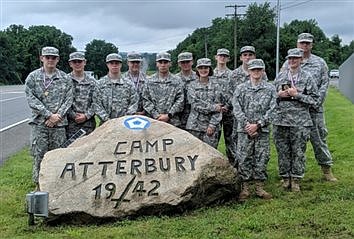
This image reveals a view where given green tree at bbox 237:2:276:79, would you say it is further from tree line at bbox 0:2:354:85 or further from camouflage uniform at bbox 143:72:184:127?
camouflage uniform at bbox 143:72:184:127

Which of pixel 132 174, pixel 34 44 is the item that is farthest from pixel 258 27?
pixel 132 174

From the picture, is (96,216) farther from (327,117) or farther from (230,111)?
(327,117)

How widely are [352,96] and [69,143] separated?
1864 centimetres

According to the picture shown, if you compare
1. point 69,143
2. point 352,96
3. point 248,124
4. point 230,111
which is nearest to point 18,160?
point 69,143

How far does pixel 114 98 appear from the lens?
26.8 feet

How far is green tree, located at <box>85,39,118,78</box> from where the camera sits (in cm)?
6938

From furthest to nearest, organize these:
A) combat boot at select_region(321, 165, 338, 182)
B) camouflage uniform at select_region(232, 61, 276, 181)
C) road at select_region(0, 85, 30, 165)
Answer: road at select_region(0, 85, 30, 165) < combat boot at select_region(321, 165, 338, 182) < camouflage uniform at select_region(232, 61, 276, 181)

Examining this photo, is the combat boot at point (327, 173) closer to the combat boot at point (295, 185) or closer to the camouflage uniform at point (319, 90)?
the camouflage uniform at point (319, 90)

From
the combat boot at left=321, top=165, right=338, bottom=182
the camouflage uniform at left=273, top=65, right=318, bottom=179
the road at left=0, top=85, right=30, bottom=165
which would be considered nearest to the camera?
the camouflage uniform at left=273, top=65, right=318, bottom=179

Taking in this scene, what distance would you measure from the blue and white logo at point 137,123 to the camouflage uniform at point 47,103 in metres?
0.97

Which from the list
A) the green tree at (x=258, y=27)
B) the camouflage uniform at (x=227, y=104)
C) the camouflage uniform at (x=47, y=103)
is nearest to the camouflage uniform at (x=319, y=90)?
the camouflage uniform at (x=227, y=104)

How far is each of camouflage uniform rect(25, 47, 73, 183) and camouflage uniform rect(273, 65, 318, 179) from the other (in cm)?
275

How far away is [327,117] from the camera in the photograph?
1775 centimetres

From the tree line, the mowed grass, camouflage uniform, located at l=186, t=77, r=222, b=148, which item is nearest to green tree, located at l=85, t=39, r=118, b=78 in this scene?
the tree line
